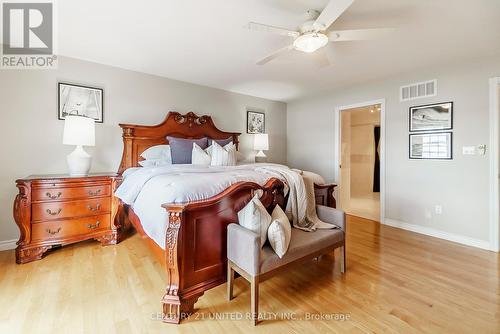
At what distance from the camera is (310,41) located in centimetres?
198

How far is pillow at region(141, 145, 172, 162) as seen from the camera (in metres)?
3.29

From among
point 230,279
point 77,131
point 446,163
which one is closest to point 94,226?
point 77,131

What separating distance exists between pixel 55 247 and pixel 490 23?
5.06 metres

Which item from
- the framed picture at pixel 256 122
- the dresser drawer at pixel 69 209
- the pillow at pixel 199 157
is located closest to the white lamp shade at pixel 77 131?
the dresser drawer at pixel 69 209

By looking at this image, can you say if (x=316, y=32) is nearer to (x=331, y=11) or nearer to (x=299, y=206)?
(x=331, y=11)

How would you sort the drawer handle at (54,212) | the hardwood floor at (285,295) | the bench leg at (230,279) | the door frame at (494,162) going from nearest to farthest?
1. the hardwood floor at (285,295)
2. the bench leg at (230,279)
3. the drawer handle at (54,212)
4. the door frame at (494,162)

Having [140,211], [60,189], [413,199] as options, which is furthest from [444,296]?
[60,189]

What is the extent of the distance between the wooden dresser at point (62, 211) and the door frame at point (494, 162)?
453 centimetres

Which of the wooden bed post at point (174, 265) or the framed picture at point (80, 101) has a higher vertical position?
the framed picture at point (80, 101)

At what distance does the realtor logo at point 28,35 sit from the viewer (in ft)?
6.68

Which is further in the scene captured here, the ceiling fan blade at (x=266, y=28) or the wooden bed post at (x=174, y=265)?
the ceiling fan blade at (x=266, y=28)

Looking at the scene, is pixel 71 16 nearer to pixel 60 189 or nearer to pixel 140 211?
pixel 60 189

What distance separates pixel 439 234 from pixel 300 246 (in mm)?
2637

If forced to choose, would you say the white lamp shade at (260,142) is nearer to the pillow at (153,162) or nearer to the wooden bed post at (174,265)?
the pillow at (153,162)
